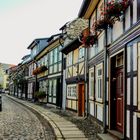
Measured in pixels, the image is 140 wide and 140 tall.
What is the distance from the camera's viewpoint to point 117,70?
10844 mm

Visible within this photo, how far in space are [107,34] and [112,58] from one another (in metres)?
1.13

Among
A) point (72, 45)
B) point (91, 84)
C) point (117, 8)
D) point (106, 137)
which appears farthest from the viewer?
point (72, 45)

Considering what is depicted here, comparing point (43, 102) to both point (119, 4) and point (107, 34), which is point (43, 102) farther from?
point (119, 4)

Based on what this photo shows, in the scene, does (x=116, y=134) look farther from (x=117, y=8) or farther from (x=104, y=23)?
(x=117, y=8)

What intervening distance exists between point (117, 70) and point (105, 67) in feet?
2.64

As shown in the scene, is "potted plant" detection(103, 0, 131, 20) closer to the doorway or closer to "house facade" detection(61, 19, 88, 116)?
the doorway

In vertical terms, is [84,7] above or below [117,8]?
above

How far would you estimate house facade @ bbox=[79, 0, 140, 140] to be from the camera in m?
8.07

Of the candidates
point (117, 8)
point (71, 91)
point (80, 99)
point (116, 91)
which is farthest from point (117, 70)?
point (71, 91)

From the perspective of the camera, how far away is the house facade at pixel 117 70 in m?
8.07

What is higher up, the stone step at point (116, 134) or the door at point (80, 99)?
the door at point (80, 99)

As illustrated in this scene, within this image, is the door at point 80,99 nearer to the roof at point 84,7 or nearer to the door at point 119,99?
the roof at point 84,7

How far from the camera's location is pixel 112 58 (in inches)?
434

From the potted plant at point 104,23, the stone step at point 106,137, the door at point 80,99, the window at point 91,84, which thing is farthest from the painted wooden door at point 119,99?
the door at point 80,99
